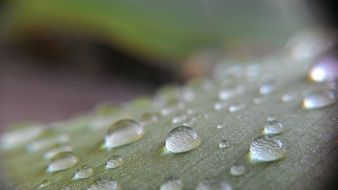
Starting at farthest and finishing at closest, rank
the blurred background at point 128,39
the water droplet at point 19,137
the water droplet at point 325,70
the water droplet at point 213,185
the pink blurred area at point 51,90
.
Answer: the pink blurred area at point 51,90 → the blurred background at point 128,39 → the water droplet at point 19,137 → the water droplet at point 325,70 → the water droplet at point 213,185

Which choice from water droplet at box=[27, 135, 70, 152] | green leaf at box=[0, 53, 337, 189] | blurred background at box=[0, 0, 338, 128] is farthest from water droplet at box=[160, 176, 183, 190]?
blurred background at box=[0, 0, 338, 128]

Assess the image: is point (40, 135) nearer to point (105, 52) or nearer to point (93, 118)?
point (93, 118)

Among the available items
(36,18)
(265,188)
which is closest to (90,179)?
(265,188)

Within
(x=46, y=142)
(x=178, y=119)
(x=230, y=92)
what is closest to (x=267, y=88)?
(x=230, y=92)

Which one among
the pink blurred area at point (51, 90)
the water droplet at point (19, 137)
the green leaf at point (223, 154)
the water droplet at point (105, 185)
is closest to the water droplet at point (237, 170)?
the green leaf at point (223, 154)

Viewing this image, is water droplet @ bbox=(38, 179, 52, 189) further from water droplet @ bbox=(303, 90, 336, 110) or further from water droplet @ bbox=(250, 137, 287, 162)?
water droplet @ bbox=(303, 90, 336, 110)

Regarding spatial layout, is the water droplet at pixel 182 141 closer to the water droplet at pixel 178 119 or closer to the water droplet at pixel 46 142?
the water droplet at pixel 178 119
